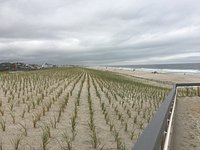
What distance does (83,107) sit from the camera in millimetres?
10703

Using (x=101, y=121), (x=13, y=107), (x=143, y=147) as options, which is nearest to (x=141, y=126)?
(x=101, y=121)

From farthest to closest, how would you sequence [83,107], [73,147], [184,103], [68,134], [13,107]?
[184,103], [83,107], [13,107], [68,134], [73,147]

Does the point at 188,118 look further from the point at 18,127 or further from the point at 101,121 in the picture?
the point at 18,127

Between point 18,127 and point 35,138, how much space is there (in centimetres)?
107

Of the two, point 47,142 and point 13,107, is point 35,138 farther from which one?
point 13,107

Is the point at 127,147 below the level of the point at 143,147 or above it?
below

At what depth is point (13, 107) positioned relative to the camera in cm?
986

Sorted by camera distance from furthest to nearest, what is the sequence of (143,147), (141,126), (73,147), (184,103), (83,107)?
(184,103), (83,107), (141,126), (73,147), (143,147)

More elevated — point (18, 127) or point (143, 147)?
point (143, 147)

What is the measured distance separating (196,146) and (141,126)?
1.74 m

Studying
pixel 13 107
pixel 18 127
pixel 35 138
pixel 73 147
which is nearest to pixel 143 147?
pixel 73 147

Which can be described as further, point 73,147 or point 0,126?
point 0,126

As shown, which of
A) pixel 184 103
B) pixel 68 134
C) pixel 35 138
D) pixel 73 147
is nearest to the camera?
pixel 73 147

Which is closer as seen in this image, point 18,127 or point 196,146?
point 196,146
